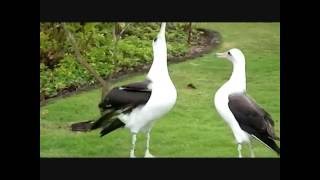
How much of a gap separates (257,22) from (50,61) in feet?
6.57

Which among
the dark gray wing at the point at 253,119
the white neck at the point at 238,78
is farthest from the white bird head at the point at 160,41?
the dark gray wing at the point at 253,119

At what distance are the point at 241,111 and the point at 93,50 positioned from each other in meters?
1.52

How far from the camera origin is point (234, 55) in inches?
347

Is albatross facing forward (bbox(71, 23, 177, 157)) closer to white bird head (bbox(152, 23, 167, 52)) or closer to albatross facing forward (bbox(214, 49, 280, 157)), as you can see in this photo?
white bird head (bbox(152, 23, 167, 52))

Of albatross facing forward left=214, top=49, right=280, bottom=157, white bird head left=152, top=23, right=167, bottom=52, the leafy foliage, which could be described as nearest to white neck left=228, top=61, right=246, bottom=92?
albatross facing forward left=214, top=49, right=280, bottom=157

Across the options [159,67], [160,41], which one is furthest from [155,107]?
[160,41]

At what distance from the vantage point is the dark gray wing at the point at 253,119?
28.6ft

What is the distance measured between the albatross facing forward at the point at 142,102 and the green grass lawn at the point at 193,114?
0.06 meters

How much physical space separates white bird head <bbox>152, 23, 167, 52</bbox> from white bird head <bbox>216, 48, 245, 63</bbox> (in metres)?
0.56

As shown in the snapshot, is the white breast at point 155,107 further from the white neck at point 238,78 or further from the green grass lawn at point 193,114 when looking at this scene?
the white neck at point 238,78

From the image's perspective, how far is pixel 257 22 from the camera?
28.9 feet

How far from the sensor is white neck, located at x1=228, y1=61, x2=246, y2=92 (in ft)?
28.8

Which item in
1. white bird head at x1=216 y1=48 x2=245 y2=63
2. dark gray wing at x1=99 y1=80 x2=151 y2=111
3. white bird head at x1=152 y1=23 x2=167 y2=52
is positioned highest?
white bird head at x1=152 y1=23 x2=167 y2=52

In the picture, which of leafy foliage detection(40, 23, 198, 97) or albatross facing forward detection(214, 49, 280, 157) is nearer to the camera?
albatross facing forward detection(214, 49, 280, 157)
